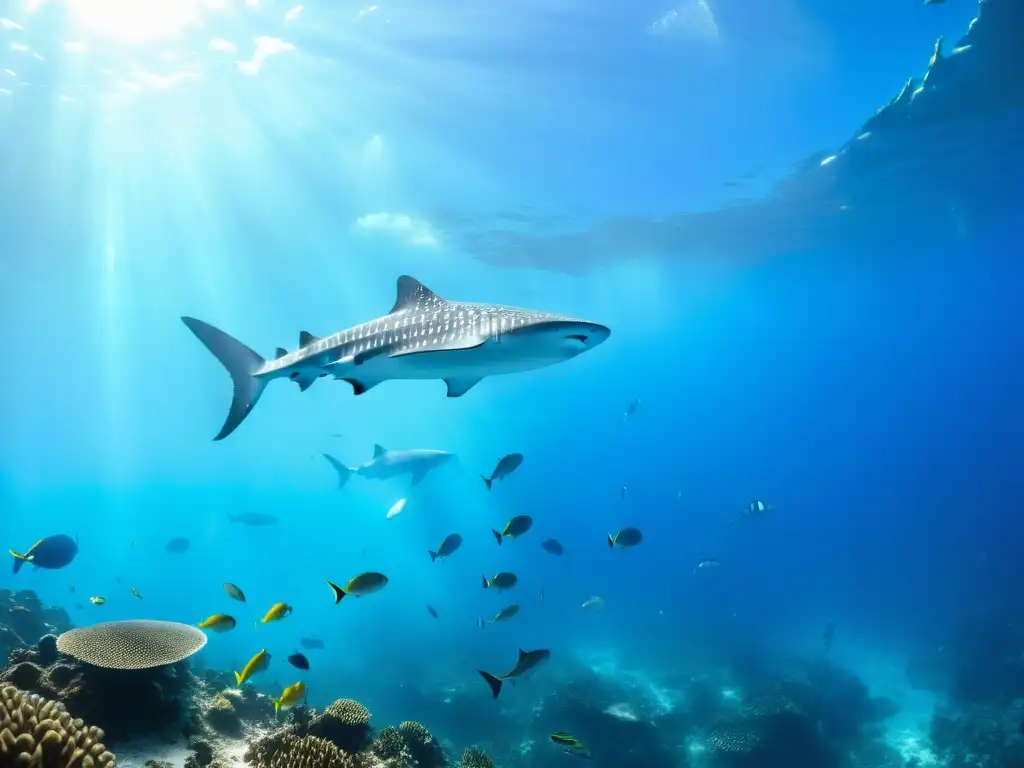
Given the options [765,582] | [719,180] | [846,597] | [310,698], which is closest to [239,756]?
[310,698]

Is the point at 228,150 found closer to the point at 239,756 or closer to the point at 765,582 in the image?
the point at 239,756

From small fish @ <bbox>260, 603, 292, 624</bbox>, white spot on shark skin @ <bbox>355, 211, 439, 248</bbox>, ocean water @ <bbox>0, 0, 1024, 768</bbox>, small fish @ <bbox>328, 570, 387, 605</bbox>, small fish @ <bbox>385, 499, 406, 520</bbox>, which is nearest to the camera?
small fish @ <bbox>328, 570, 387, 605</bbox>

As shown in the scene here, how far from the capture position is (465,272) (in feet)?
122

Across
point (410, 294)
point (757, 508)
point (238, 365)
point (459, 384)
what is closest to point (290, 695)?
point (238, 365)

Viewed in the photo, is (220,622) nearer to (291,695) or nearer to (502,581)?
(291,695)

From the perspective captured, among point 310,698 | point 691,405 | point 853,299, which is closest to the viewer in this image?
point 310,698

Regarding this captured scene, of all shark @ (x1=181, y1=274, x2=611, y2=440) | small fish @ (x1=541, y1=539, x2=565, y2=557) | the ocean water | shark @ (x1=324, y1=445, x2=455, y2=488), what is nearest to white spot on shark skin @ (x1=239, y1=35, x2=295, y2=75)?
the ocean water

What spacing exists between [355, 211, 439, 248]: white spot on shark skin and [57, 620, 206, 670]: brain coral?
28.0 m

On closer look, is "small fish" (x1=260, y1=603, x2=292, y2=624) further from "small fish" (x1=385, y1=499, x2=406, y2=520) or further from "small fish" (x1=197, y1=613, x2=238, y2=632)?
"small fish" (x1=385, y1=499, x2=406, y2=520)

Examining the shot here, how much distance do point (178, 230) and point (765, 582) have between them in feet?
220

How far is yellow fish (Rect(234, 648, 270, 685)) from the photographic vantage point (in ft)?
21.6

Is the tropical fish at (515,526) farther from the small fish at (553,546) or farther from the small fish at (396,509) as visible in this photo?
the small fish at (396,509)

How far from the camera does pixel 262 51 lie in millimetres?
21062

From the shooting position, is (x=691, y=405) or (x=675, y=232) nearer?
(x=675, y=232)
